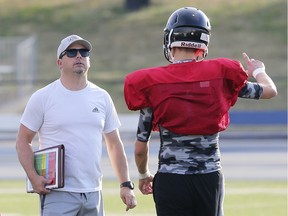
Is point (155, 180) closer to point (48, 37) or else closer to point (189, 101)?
point (189, 101)

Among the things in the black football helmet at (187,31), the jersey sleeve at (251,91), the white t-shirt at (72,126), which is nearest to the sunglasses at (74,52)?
the white t-shirt at (72,126)

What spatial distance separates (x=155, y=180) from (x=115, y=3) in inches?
1448

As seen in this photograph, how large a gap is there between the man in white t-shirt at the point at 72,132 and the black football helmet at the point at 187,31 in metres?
1.15

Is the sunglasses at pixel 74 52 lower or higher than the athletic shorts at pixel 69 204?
higher

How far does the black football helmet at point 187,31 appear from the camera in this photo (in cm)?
641

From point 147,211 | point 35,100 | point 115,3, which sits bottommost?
point 147,211

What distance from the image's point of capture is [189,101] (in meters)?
6.31

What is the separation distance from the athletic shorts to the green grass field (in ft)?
16.5

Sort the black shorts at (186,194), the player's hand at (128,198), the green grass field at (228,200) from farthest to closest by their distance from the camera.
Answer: the green grass field at (228,200) → the player's hand at (128,198) → the black shorts at (186,194)

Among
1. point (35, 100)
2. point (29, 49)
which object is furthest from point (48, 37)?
point (35, 100)

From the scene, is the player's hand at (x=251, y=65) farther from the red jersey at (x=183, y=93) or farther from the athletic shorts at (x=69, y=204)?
the athletic shorts at (x=69, y=204)

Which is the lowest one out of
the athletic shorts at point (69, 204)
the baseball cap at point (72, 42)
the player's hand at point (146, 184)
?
the athletic shorts at point (69, 204)

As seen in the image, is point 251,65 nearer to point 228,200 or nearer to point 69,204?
point 69,204

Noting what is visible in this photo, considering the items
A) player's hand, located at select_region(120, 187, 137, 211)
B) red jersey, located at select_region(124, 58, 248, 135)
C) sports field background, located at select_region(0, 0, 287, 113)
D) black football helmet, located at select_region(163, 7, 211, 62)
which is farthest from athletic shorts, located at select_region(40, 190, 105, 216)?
sports field background, located at select_region(0, 0, 287, 113)
